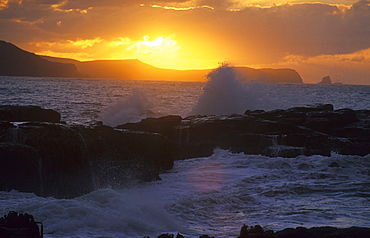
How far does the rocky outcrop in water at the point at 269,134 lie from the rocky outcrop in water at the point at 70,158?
3649 millimetres


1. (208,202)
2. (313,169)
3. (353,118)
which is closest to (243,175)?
(313,169)

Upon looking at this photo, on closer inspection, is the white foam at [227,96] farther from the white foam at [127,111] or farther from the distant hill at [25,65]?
the distant hill at [25,65]

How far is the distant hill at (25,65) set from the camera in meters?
182

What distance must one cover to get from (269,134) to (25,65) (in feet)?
616

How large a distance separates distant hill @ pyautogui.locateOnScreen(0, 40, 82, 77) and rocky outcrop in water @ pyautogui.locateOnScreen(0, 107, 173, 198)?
7249 inches

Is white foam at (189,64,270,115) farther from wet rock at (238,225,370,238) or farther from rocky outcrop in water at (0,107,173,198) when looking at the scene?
wet rock at (238,225,370,238)

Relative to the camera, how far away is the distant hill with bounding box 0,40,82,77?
182 meters

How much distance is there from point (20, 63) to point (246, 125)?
186 metres

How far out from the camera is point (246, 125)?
647 inches

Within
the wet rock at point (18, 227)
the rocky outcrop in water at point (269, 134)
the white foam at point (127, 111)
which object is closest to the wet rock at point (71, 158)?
the rocky outcrop in water at point (269, 134)

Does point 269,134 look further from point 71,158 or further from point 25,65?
point 25,65

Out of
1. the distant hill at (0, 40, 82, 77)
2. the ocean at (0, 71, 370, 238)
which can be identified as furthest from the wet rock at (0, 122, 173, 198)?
the distant hill at (0, 40, 82, 77)

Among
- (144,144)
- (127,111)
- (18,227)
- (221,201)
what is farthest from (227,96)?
(18,227)

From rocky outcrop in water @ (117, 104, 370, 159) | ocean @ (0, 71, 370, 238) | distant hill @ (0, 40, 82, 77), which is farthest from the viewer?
distant hill @ (0, 40, 82, 77)
